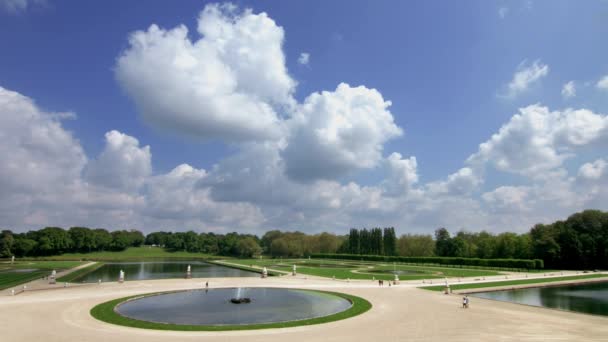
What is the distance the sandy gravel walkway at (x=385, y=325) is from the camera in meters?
18.3

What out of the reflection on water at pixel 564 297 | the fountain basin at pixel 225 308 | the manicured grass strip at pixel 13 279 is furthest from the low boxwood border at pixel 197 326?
the manicured grass strip at pixel 13 279

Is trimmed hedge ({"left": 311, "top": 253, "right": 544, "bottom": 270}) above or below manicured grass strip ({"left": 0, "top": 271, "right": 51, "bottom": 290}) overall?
above

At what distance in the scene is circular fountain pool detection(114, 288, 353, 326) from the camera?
23469 mm

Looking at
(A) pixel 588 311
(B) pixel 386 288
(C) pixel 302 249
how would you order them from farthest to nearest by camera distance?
(C) pixel 302 249
(B) pixel 386 288
(A) pixel 588 311

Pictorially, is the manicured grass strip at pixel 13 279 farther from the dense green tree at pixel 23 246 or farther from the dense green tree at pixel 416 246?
the dense green tree at pixel 416 246

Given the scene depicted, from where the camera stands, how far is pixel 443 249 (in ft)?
333

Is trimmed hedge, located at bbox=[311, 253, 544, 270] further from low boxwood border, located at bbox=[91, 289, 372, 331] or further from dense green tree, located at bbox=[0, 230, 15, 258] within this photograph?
dense green tree, located at bbox=[0, 230, 15, 258]

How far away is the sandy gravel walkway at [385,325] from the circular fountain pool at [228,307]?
2698mm

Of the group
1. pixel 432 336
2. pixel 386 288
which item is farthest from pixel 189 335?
pixel 386 288

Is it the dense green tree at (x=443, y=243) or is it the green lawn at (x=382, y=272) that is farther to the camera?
the dense green tree at (x=443, y=243)

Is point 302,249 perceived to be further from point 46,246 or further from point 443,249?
point 46,246

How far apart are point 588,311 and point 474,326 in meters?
14.0

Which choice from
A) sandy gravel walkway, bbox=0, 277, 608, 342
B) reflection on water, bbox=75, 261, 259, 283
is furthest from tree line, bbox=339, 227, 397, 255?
sandy gravel walkway, bbox=0, 277, 608, 342

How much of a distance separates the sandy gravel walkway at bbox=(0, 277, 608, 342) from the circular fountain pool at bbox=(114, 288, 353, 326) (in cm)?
270
